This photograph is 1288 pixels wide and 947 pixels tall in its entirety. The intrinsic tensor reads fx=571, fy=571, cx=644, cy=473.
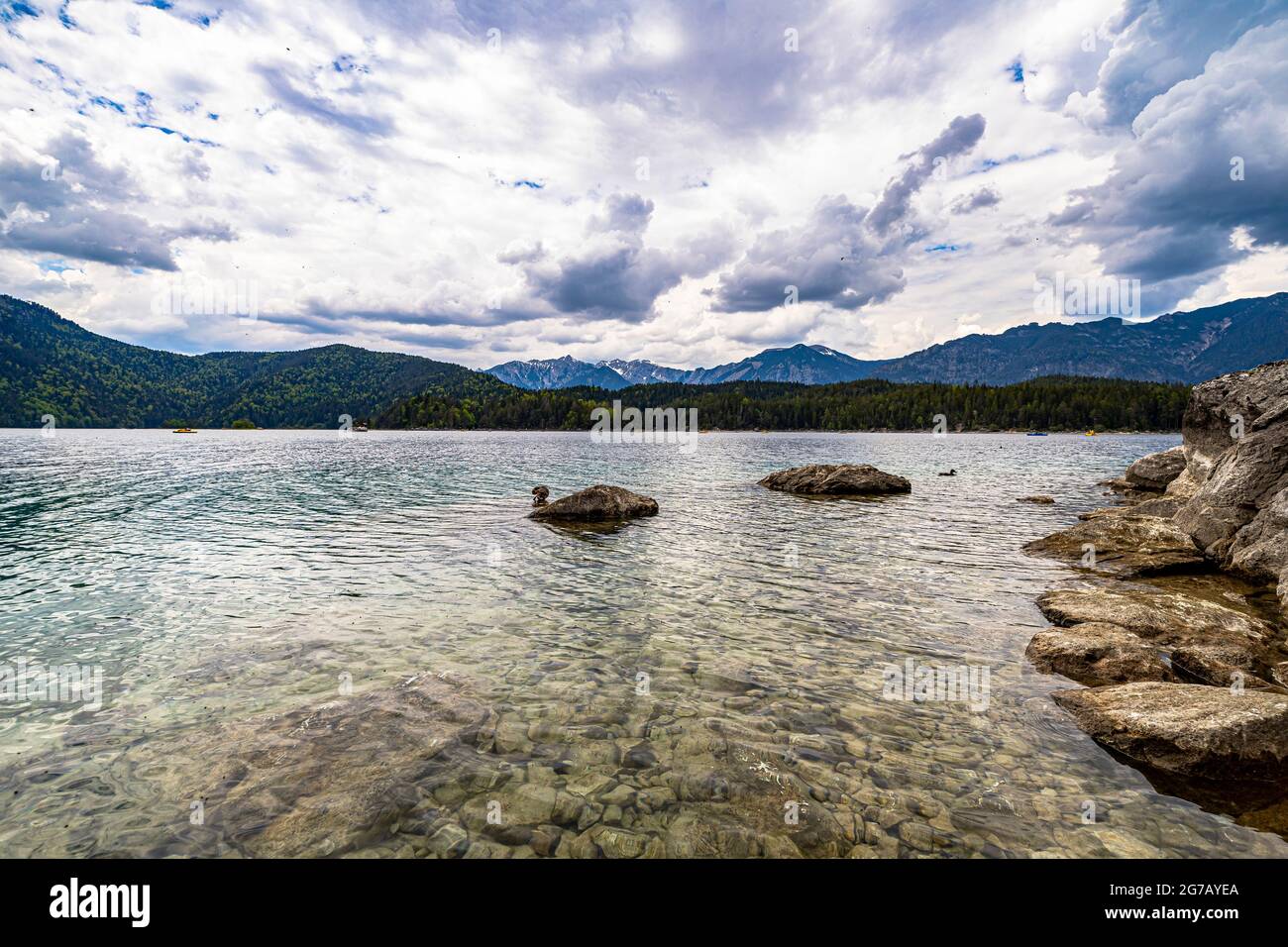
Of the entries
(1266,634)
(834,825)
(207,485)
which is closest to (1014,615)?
(1266,634)

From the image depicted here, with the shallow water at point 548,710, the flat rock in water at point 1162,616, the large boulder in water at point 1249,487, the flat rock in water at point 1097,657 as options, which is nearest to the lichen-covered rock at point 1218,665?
the flat rock in water at point 1097,657

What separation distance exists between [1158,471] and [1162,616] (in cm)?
4549

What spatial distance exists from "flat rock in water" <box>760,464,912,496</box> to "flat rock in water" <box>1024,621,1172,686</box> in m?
33.3

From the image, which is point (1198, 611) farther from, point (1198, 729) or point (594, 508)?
point (594, 508)

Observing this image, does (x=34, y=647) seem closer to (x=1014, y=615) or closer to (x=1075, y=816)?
(x=1075, y=816)

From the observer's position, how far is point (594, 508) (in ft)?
110

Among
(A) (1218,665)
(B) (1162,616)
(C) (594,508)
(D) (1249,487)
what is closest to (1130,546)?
(D) (1249,487)

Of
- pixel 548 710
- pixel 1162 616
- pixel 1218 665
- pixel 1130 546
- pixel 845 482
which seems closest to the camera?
pixel 548 710

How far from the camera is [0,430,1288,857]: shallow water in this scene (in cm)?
716

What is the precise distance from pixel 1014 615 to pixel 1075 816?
9.55 metres

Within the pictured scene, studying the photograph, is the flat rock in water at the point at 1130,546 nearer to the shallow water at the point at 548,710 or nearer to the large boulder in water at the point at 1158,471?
the shallow water at the point at 548,710

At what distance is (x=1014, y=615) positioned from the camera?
51.7 ft

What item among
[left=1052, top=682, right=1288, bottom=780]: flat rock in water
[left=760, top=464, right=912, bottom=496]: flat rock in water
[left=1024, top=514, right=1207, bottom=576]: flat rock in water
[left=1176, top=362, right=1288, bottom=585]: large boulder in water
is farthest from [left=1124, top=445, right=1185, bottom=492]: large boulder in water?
[left=1052, top=682, right=1288, bottom=780]: flat rock in water

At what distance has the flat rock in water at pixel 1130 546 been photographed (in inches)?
811
